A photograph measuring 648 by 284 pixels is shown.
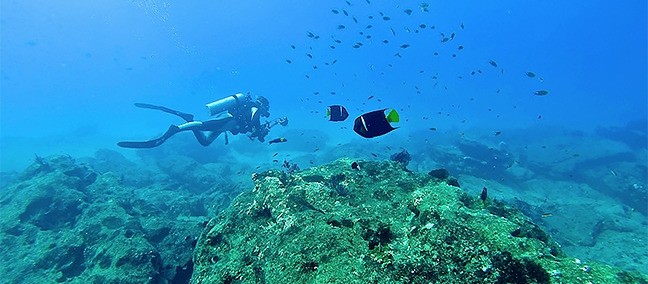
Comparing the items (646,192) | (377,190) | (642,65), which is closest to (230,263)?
(377,190)

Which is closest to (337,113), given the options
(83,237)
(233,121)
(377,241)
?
(377,241)

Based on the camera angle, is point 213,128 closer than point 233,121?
Yes

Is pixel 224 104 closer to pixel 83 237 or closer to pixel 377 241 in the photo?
pixel 83 237

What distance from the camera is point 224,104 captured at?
16266 mm

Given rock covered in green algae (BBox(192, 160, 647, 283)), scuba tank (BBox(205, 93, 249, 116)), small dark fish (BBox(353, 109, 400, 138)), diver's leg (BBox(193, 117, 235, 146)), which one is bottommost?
rock covered in green algae (BBox(192, 160, 647, 283))

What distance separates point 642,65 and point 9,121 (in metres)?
318

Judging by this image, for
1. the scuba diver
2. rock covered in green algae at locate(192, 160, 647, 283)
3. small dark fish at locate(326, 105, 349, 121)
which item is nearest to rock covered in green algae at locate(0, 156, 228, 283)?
rock covered in green algae at locate(192, 160, 647, 283)

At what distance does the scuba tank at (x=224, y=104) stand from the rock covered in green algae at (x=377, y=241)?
11.5 meters

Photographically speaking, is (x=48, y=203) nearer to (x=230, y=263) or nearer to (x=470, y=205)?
(x=230, y=263)

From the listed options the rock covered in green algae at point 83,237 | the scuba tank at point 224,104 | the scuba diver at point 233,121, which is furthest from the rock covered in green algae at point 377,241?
the scuba tank at point 224,104

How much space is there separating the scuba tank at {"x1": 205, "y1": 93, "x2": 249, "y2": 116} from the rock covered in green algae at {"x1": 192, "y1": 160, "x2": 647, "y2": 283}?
1146cm

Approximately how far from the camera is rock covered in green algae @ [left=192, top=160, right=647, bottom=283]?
9.50 ft

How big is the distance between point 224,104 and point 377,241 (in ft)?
46.3

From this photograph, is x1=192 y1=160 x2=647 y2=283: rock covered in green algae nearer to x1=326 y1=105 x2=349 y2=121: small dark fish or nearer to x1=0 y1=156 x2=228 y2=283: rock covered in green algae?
x1=326 y1=105 x2=349 y2=121: small dark fish
